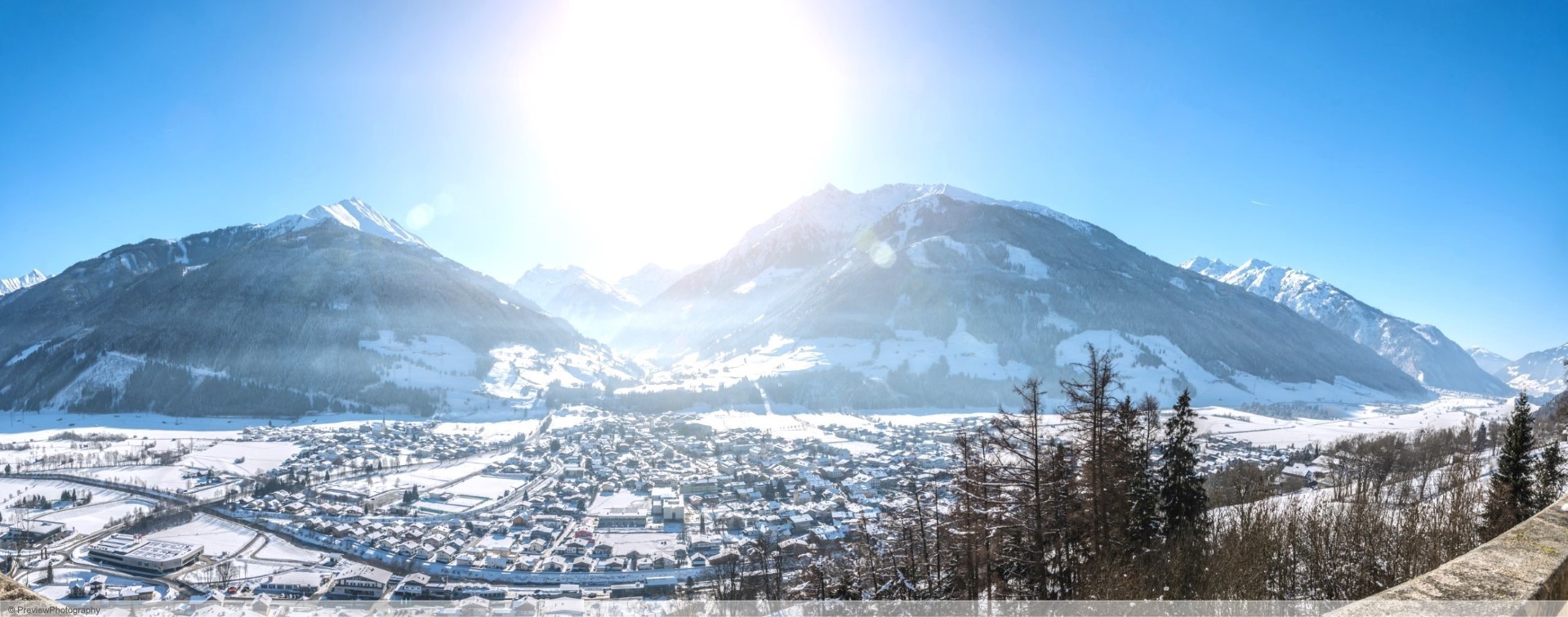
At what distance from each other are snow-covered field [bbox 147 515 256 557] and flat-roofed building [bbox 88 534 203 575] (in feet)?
4.36

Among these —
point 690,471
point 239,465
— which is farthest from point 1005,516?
point 239,465

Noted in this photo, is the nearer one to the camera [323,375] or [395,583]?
[395,583]

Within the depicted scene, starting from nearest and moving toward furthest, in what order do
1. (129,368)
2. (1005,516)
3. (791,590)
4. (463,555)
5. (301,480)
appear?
(1005,516), (791,590), (463,555), (301,480), (129,368)

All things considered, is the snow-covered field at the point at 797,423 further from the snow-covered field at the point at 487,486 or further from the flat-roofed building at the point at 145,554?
the flat-roofed building at the point at 145,554

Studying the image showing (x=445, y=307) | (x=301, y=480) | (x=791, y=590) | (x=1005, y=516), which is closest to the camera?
(x=1005, y=516)

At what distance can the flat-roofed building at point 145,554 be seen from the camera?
32.0 m

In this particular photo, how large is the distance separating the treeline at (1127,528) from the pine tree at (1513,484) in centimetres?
5

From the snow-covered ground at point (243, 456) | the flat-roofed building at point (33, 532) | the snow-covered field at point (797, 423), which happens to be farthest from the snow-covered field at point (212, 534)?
the snow-covered field at point (797, 423)

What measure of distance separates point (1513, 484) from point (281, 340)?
617 feet

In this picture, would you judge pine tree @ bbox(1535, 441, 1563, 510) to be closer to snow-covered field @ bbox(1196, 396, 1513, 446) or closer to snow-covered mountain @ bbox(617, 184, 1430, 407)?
snow-covered field @ bbox(1196, 396, 1513, 446)

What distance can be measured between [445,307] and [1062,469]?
19724cm

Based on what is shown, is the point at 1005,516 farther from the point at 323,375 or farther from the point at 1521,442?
the point at 323,375

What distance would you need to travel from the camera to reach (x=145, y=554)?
1308 inches

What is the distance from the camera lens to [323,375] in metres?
134
